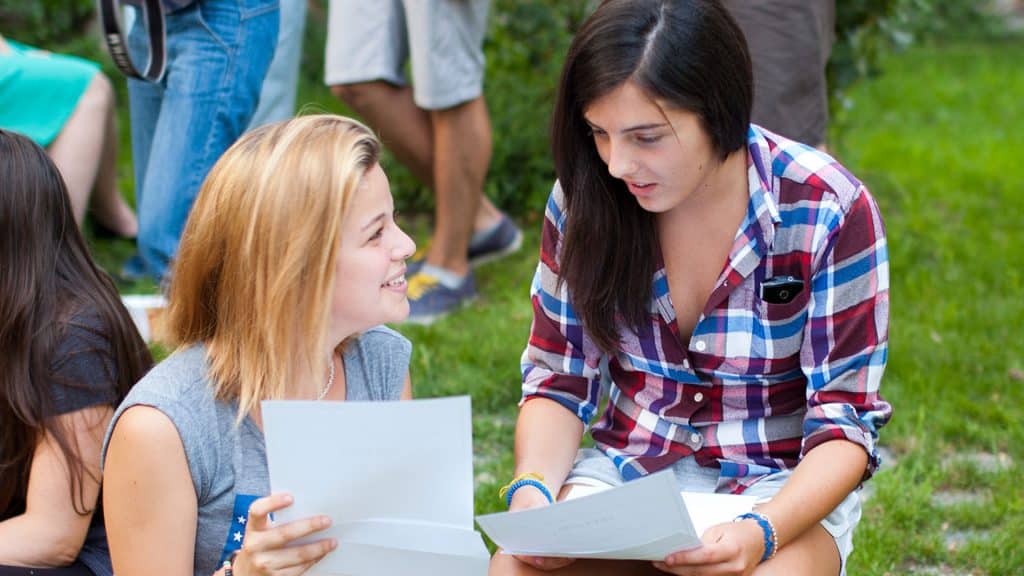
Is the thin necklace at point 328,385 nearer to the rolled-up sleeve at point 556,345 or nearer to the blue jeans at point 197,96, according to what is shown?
the rolled-up sleeve at point 556,345

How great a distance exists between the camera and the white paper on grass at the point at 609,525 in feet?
5.85

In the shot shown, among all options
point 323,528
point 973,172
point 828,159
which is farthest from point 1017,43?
point 323,528

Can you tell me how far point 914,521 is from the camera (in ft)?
9.66

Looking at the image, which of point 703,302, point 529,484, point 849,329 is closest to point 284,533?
point 529,484

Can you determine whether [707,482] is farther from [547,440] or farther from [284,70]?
[284,70]

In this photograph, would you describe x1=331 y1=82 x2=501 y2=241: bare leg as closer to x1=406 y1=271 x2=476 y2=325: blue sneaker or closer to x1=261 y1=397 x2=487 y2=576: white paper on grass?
x1=406 y1=271 x2=476 y2=325: blue sneaker

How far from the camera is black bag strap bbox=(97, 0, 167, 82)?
3.33 m

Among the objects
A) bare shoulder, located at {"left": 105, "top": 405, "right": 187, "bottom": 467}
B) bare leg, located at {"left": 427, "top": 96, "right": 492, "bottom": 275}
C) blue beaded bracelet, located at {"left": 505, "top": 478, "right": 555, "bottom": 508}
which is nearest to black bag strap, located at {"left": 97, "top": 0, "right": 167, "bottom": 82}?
bare leg, located at {"left": 427, "top": 96, "right": 492, "bottom": 275}

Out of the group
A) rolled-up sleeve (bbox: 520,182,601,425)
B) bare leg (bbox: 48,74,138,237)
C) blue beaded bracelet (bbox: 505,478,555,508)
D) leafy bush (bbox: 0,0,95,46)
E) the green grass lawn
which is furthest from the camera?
leafy bush (bbox: 0,0,95,46)

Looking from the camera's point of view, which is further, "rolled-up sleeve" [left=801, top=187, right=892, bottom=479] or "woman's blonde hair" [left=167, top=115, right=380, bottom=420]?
"rolled-up sleeve" [left=801, top=187, right=892, bottom=479]

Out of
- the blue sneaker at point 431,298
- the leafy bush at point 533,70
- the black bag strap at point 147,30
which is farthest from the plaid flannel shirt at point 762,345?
the leafy bush at point 533,70

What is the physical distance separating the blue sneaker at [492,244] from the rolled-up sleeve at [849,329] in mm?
2478

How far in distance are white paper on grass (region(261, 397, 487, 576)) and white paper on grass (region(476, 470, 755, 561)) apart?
8 centimetres

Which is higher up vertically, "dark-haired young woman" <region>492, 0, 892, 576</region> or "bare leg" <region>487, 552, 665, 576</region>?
"dark-haired young woman" <region>492, 0, 892, 576</region>
